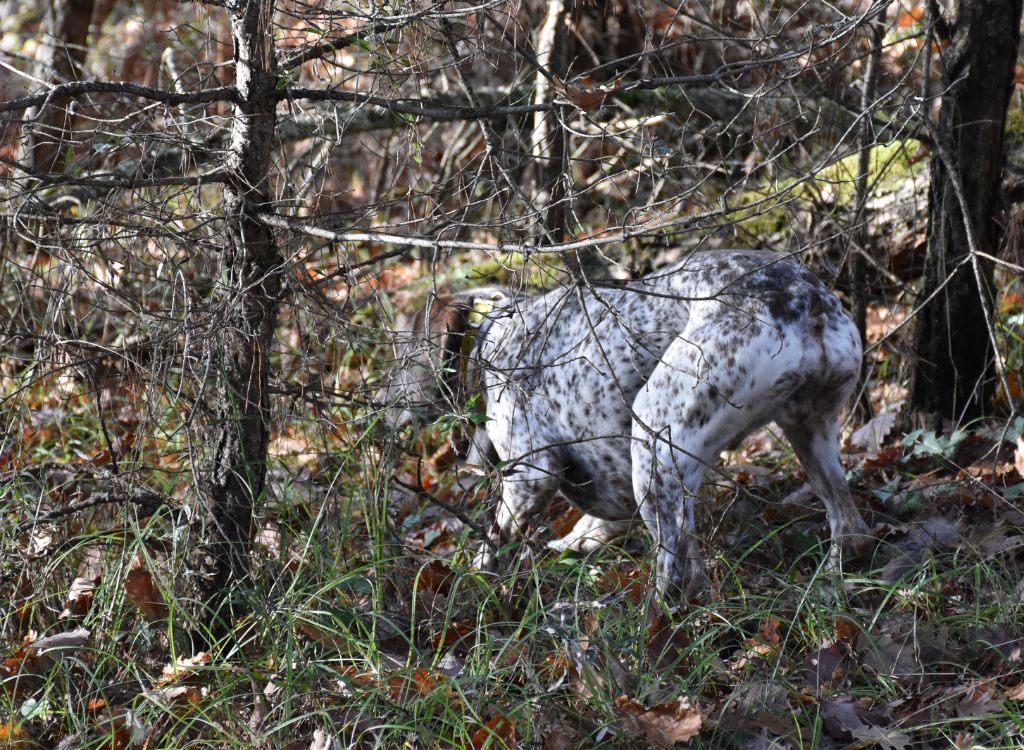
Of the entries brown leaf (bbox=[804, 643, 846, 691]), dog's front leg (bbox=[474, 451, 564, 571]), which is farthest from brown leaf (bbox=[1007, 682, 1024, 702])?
dog's front leg (bbox=[474, 451, 564, 571])

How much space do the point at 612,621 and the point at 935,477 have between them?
2312mm

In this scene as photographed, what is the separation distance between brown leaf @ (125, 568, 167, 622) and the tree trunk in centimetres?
19

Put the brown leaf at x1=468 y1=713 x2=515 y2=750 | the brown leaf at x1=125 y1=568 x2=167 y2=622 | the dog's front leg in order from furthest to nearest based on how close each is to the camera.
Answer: the dog's front leg
the brown leaf at x1=125 y1=568 x2=167 y2=622
the brown leaf at x1=468 y1=713 x2=515 y2=750

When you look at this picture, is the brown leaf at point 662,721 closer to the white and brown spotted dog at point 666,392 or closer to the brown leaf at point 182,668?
the white and brown spotted dog at point 666,392

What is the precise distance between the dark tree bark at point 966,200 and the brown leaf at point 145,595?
3.50 metres

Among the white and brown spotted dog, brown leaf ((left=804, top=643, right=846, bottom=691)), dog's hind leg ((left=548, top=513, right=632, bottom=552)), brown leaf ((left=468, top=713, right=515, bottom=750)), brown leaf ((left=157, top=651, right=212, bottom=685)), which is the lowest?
dog's hind leg ((left=548, top=513, right=632, bottom=552))

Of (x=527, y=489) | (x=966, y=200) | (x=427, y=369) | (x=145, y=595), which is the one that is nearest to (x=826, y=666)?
(x=427, y=369)

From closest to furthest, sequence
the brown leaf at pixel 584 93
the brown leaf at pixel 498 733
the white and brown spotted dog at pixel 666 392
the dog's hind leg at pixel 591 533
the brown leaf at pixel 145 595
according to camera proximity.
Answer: the brown leaf at pixel 498 733, the brown leaf at pixel 584 93, the brown leaf at pixel 145 595, the white and brown spotted dog at pixel 666 392, the dog's hind leg at pixel 591 533

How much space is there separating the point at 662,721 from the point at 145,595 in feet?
6.37

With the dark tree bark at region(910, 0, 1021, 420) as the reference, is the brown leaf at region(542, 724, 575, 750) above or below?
below

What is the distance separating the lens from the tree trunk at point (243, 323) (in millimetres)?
3641

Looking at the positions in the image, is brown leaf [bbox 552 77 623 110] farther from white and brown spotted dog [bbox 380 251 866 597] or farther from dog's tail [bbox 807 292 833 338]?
dog's tail [bbox 807 292 833 338]

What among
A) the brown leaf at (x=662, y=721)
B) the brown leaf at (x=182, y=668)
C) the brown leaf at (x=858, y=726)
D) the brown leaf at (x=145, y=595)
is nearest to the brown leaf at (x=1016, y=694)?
the brown leaf at (x=858, y=726)

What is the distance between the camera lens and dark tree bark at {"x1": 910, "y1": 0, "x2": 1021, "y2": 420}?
500cm
